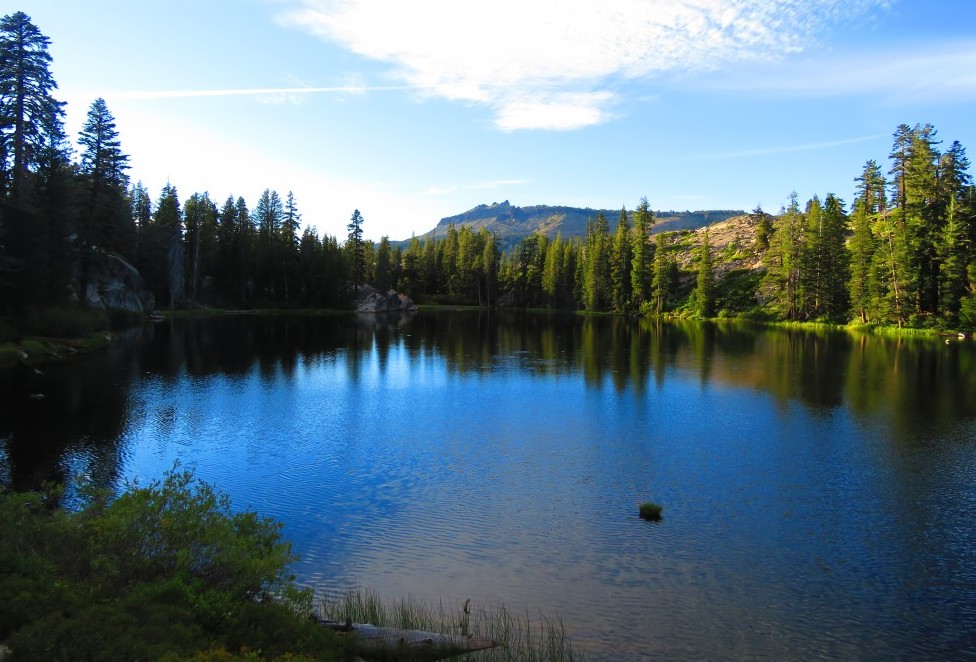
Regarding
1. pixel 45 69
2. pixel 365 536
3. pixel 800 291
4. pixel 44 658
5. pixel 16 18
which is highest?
pixel 16 18

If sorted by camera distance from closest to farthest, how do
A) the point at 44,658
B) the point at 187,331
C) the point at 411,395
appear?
the point at 44,658 → the point at 411,395 → the point at 187,331

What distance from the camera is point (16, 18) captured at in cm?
5275

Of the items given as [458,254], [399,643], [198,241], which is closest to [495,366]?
[399,643]

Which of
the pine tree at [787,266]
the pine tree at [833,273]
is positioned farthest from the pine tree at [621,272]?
the pine tree at [833,273]

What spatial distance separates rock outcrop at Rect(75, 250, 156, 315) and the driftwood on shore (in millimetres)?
68402

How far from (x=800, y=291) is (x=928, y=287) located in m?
21.5

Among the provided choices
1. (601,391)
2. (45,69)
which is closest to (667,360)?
(601,391)

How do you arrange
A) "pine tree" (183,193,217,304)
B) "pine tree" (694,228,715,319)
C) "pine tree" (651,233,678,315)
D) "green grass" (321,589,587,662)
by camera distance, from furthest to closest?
"pine tree" (651,233,678,315)
"pine tree" (694,228,715,319)
"pine tree" (183,193,217,304)
"green grass" (321,589,587,662)

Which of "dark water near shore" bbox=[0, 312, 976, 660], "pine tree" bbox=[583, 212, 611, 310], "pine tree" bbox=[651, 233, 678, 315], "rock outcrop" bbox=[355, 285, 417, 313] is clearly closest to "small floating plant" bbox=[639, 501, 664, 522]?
"dark water near shore" bbox=[0, 312, 976, 660]

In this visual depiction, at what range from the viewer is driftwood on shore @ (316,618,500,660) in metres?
10.8

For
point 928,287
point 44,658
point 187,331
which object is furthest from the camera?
point 928,287

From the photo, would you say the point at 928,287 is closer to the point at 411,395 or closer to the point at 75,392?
the point at 411,395

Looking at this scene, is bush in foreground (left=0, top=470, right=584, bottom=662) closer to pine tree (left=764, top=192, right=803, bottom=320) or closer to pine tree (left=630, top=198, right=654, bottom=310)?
pine tree (left=764, top=192, right=803, bottom=320)

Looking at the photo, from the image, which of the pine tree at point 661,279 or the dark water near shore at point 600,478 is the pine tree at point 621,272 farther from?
the dark water near shore at point 600,478
